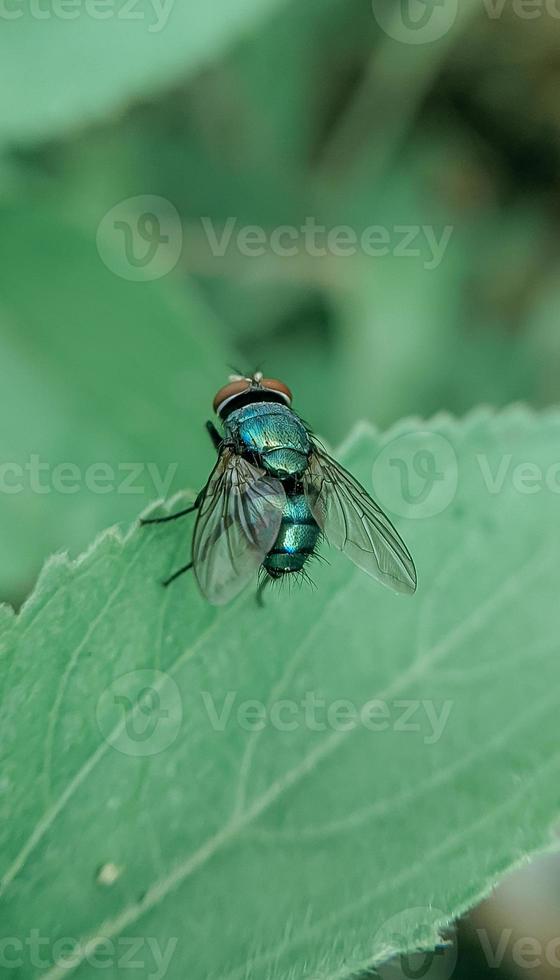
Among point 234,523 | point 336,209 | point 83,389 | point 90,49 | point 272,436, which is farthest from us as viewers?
point 336,209

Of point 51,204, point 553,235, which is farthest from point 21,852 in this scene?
point 553,235

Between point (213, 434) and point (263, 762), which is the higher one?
point (213, 434)

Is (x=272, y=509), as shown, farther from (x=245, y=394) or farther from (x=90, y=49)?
(x=90, y=49)

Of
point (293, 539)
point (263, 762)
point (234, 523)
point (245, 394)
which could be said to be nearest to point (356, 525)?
point (293, 539)

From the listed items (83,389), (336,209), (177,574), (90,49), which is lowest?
(177,574)

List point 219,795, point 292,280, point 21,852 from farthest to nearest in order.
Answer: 1. point 292,280
2. point 219,795
3. point 21,852

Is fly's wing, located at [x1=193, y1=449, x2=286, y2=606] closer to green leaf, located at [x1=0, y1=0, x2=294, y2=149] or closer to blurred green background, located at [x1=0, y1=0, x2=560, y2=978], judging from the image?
blurred green background, located at [x1=0, y1=0, x2=560, y2=978]

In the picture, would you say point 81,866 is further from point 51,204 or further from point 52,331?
point 51,204
